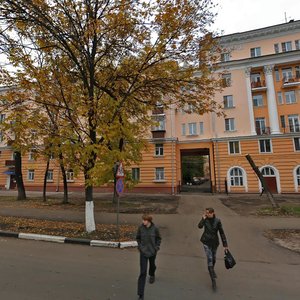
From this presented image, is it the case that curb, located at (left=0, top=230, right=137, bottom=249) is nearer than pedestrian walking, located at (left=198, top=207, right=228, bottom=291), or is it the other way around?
pedestrian walking, located at (left=198, top=207, right=228, bottom=291)

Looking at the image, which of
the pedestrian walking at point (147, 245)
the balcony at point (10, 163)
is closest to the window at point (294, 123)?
the pedestrian walking at point (147, 245)

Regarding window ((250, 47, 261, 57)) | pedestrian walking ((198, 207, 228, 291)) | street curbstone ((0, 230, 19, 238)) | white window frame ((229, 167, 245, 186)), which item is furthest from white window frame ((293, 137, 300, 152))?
street curbstone ((0, 230, 19, 238))

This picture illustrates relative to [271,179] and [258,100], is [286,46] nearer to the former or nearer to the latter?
[258,100]

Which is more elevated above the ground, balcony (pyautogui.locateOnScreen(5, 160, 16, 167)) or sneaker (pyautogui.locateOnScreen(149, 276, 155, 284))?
balcony (pyautogui.locateOnScreen(5, 160, 16, 167))

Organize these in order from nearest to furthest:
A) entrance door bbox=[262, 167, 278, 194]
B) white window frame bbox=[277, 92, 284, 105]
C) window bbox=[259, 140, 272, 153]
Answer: entrance door bbox=[262, 167, 278, 194]
window bbox=[259, 140, 272, 153]
white window frame bbox=[277, 92, 284, 105]

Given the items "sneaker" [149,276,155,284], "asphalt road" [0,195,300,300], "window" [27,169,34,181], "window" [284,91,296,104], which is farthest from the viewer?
"window" [27,169,34,181]

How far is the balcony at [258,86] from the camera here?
1128 inches

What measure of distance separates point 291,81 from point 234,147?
10.3 metres

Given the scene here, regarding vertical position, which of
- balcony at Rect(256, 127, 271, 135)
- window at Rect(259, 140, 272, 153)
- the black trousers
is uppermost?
balcony at Rect(256, 127, 271, 135)

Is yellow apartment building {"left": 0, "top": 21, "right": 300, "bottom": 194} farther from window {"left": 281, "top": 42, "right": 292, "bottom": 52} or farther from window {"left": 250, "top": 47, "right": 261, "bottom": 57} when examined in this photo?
window {"left": 250, "top": 47, "right": 261, "bottom": 57}

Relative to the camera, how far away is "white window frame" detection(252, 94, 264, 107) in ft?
95.5

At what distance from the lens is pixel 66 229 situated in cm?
913

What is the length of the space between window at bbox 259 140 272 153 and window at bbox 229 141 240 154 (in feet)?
8.01

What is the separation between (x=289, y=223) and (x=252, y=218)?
1.76 meters
